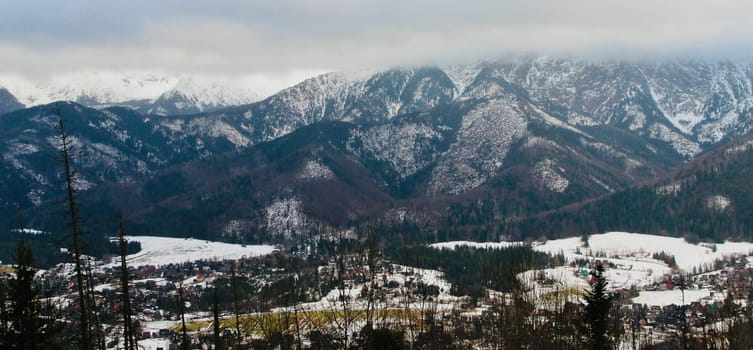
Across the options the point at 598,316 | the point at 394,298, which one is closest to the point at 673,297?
the point at 394,298

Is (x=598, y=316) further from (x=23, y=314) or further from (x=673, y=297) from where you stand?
(x=673, y=297)

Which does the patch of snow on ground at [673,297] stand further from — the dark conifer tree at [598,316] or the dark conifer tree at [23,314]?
the dark conifer tree at [23,314]

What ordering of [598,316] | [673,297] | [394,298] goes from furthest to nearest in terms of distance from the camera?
[673,297]
[394,298]
[598,316]

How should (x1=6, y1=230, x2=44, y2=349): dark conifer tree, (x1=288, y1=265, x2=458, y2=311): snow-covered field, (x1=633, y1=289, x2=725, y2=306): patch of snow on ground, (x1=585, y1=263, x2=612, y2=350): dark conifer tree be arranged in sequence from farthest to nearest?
(x1=633, y1=289, x2=725, y2=306): patch of snow on ground → (x1=585, y1=263, x2=612, y2=350): dark conifer tree → (x1=288, y1=265, x2=458, y2=311): snow-covered field → (x1=6, y1=230, x2=44, y2=349): dark conifer tree

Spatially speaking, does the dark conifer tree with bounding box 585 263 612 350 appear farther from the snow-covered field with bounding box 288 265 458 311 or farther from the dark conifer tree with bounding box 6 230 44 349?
the dark conifer tree with bounding box 6 230 44 349

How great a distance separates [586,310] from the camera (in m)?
46.8

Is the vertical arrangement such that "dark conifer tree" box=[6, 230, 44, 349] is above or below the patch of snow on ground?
above

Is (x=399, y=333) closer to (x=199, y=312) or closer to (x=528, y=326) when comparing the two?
(x=528, y=326)

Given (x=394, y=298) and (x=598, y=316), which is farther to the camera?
(x=394, y=298)

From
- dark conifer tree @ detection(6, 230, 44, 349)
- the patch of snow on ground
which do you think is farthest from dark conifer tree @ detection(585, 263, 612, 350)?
the patch of snow on ground

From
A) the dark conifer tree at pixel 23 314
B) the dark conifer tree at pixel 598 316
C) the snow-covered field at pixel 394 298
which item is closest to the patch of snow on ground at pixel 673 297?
the snow-covered field at pixel 394 298

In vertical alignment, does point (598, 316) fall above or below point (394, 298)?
above

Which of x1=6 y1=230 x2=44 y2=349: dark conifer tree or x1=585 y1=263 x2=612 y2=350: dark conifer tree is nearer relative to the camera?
x1=6 y1=230 x2=44 y2=349: dark conifer tree

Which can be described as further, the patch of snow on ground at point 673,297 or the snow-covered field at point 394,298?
the patch of snow on ground at point 673,297
